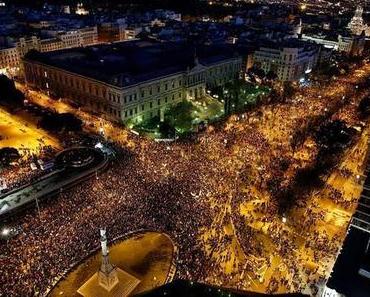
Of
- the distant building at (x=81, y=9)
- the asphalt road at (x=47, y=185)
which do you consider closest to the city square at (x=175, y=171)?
the asphalt road at (x=47, y=185)

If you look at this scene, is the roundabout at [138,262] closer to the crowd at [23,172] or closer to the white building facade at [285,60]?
the crowd at [23,172]

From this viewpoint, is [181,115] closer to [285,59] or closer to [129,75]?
[129,75]

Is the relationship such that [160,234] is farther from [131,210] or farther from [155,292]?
[155,292]

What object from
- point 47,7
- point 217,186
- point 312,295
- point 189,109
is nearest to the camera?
point 312,295

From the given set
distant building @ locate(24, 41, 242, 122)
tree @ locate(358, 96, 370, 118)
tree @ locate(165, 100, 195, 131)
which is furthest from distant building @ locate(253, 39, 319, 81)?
tree @ locate(165, 100, 195, 131)

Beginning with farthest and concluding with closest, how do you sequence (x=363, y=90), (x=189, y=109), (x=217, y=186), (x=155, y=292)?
(x=363, y=90), (x=189, y=109), (x=217, y=186), (x=155, y=292)

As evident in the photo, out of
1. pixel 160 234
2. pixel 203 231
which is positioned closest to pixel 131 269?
pixel 160 234

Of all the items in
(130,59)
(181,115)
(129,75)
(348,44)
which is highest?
(129,75)

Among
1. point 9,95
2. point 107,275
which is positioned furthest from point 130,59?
point 107,275
